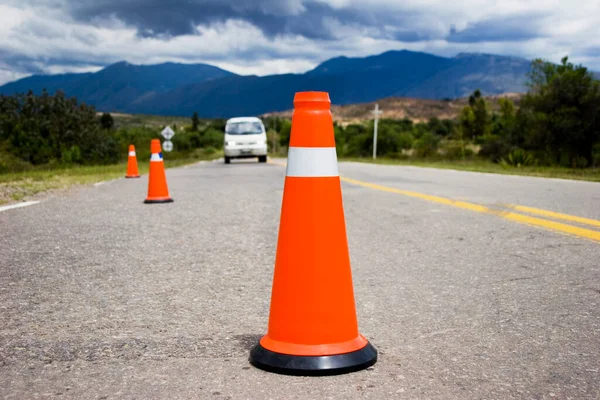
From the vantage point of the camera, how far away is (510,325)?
3.24 metres

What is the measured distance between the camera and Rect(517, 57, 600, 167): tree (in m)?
35.0

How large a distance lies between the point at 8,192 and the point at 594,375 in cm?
985

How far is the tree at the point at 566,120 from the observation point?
115 ft

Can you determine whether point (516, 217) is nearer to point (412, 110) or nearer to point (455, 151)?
point (455, 151)

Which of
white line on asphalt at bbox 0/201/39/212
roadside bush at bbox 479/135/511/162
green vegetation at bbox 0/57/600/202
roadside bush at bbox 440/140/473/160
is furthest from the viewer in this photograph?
roadside bush at bbox 479/135/511/162

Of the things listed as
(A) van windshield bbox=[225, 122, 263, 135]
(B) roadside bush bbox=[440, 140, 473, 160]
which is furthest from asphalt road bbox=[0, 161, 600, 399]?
(B) roadside bush bbox=[440, 140, 473, 160]

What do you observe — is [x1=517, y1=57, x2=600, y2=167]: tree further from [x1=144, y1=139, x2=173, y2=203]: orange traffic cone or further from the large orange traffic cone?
the large orange traffic cone

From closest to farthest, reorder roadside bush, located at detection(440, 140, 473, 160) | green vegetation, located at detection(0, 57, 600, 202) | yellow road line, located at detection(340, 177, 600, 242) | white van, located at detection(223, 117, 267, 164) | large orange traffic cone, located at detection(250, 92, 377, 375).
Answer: large orange traffic cone, located at detection(250, 92, 377, 375), yellow road line, located at detection(340, 177, 600, 242), green vegetation, located at detection(0, 57, 600, 202), white van, located at detection(223, 117, 267, 164), roadside bush, located at detection(440, 140, 473, 160)

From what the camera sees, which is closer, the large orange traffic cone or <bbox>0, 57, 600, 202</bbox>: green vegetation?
the large orange traffic cone

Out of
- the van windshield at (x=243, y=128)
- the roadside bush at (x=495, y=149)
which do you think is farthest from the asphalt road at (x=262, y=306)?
the roadside bush at (x=495, y=149)

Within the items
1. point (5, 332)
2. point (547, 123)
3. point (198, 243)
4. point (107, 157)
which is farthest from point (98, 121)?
point (5, 332)

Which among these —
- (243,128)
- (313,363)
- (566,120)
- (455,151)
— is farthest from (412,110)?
(313,363)

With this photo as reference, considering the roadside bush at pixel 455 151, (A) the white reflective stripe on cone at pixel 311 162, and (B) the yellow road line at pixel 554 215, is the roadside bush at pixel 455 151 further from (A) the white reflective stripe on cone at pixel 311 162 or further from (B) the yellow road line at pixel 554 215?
(A) the white reflective stripe on cone at pixel 311 162

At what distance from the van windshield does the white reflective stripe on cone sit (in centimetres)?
2558
